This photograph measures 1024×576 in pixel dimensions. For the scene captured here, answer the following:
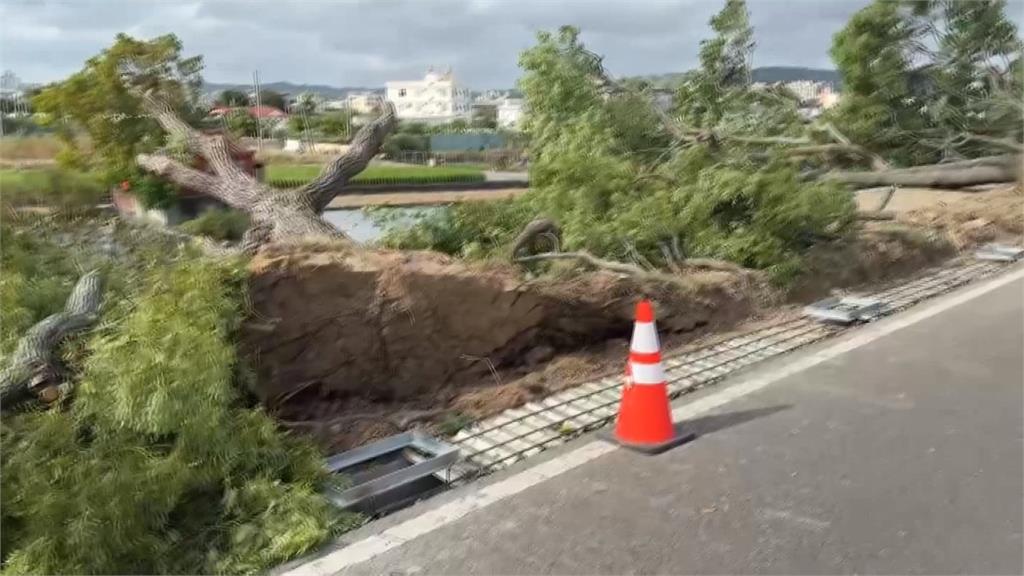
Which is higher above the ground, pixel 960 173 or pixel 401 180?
pixel 401 180

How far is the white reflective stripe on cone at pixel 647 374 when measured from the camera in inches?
172

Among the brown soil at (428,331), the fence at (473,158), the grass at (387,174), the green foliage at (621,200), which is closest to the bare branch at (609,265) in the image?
the brown soil at (428,331)

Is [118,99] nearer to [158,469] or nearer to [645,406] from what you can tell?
[158,469]

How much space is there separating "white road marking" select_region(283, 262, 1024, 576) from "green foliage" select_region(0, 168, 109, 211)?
2957mm

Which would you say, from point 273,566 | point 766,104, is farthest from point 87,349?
point 766,104

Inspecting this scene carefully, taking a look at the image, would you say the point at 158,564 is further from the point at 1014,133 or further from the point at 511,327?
the point at 1014,133

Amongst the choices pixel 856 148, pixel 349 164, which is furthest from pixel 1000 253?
pixel 349 164

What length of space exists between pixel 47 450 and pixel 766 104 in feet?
37.7

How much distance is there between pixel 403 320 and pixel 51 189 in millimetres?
2112

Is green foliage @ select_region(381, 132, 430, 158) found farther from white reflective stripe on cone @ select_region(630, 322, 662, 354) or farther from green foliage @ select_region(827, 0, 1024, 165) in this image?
green foliage @ select_region(827, 0, 1024, 165)

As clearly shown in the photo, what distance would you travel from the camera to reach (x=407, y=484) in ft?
12.7

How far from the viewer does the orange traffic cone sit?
431 centimetres

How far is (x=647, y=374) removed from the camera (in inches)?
173

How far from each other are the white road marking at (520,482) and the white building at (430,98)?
3.21 meters
